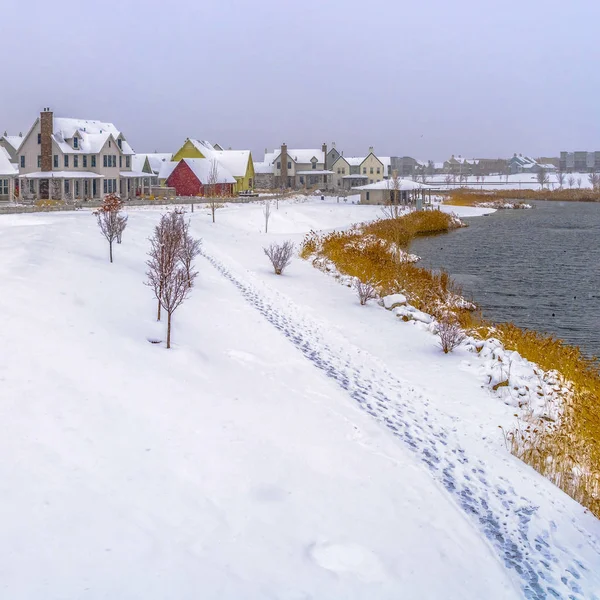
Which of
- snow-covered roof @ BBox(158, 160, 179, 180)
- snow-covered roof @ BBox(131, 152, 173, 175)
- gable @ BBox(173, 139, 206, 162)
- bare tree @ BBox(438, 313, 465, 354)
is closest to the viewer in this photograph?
bare tree @ BBox(438, 313, 465, 354)

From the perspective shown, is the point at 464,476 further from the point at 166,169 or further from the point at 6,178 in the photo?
the point at 166,169

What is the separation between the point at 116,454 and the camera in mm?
7895

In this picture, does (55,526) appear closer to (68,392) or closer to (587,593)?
(68,392)

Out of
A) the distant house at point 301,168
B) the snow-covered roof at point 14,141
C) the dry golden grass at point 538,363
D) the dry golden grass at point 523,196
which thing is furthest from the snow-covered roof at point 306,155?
the dry golden grass at point 538,363

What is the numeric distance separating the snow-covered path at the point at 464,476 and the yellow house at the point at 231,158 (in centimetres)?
7013

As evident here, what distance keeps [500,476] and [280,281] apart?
1636 cm

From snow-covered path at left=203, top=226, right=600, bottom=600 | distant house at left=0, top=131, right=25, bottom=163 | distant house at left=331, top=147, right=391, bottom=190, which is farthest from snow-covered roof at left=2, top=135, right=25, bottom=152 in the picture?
snow-covered path at left=203, top=226, right=600, bottom=600

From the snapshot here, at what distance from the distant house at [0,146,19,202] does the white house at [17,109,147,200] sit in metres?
4.38

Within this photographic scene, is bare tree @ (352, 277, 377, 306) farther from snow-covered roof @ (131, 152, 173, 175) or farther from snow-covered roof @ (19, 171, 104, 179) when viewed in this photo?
snow-covered roof @ (131, 152, 173, 175)

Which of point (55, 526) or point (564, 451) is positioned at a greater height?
point (55, 526)

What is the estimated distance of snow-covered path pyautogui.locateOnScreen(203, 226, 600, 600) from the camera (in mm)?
7199

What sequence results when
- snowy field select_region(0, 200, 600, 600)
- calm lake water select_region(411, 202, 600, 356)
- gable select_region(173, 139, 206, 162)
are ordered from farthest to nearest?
gable select_region(173, 139, 206, 162) < calm lake water select_region(411, 202, 600, 356) < snowy field select_region(0, 200, 600, 600)

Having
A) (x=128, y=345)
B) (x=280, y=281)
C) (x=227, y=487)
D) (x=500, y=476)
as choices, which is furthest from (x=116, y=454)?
(x=280, y=281)

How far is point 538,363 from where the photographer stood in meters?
15.4
